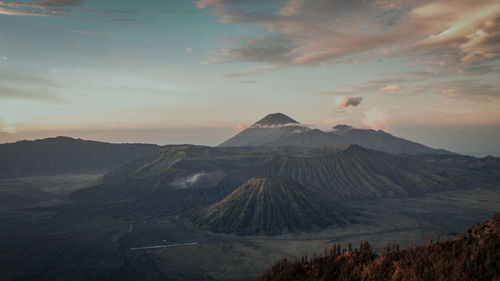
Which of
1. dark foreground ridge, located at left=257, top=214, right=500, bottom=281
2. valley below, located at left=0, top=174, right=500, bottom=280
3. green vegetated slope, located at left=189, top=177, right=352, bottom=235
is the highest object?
dark foreground ridge, located at left=257, top=214, right=500, bottom=281

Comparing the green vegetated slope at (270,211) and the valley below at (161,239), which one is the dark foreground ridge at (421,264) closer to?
the valley below at (161,239)

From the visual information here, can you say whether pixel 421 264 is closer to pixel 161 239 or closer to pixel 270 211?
pixel 161 239

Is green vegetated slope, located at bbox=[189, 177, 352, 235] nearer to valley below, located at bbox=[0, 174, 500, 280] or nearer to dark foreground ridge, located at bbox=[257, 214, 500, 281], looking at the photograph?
valley below, located at bbox=[0, 174, 500, 280]

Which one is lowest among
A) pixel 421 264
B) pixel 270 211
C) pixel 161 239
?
pixel 161 239

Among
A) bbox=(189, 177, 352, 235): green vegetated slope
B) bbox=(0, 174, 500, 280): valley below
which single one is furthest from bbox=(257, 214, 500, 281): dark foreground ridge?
bbox=(189, 177, 352, 235): green vegetated slope

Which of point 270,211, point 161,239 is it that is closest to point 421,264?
point 161,239

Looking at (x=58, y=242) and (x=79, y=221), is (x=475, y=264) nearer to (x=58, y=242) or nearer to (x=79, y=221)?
(x=58, y=242)
